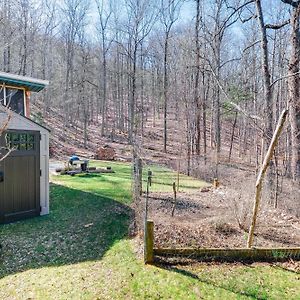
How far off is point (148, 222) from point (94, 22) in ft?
82.4

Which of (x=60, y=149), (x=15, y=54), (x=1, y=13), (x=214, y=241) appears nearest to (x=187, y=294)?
(x=214, y=241)

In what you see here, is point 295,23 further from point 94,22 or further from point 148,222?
point 94,22

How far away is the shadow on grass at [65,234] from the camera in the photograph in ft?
17.7

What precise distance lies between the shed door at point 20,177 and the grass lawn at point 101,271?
342 mm

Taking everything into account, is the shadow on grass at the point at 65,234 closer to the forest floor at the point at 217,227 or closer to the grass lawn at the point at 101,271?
the grass lawn at the point at 101,271

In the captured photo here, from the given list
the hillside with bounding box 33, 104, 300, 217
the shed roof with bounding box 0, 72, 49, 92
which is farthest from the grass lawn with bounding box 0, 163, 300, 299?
the hillside with bounding box 33, 104, 300, 217

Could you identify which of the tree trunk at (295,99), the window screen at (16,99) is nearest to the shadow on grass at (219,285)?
the tree trunk at (295,99)

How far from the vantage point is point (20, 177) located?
24.5 feet

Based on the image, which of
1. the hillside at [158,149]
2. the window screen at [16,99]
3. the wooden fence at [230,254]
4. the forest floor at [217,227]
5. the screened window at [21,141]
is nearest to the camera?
the wooden fence at [230,254]

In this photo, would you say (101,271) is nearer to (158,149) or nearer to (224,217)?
(224,217)

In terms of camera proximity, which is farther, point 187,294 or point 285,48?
point 285,48

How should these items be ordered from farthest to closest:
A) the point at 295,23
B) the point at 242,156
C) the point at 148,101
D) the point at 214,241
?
1. the point at 148,101
2. the point at 242,156
3. the point at 295,23
4. the point at 214,241

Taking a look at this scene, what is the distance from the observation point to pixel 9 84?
929 cm

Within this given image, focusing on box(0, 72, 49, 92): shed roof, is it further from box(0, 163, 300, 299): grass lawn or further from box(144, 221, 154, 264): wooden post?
box(144, 221, 154, 264): wooden post
